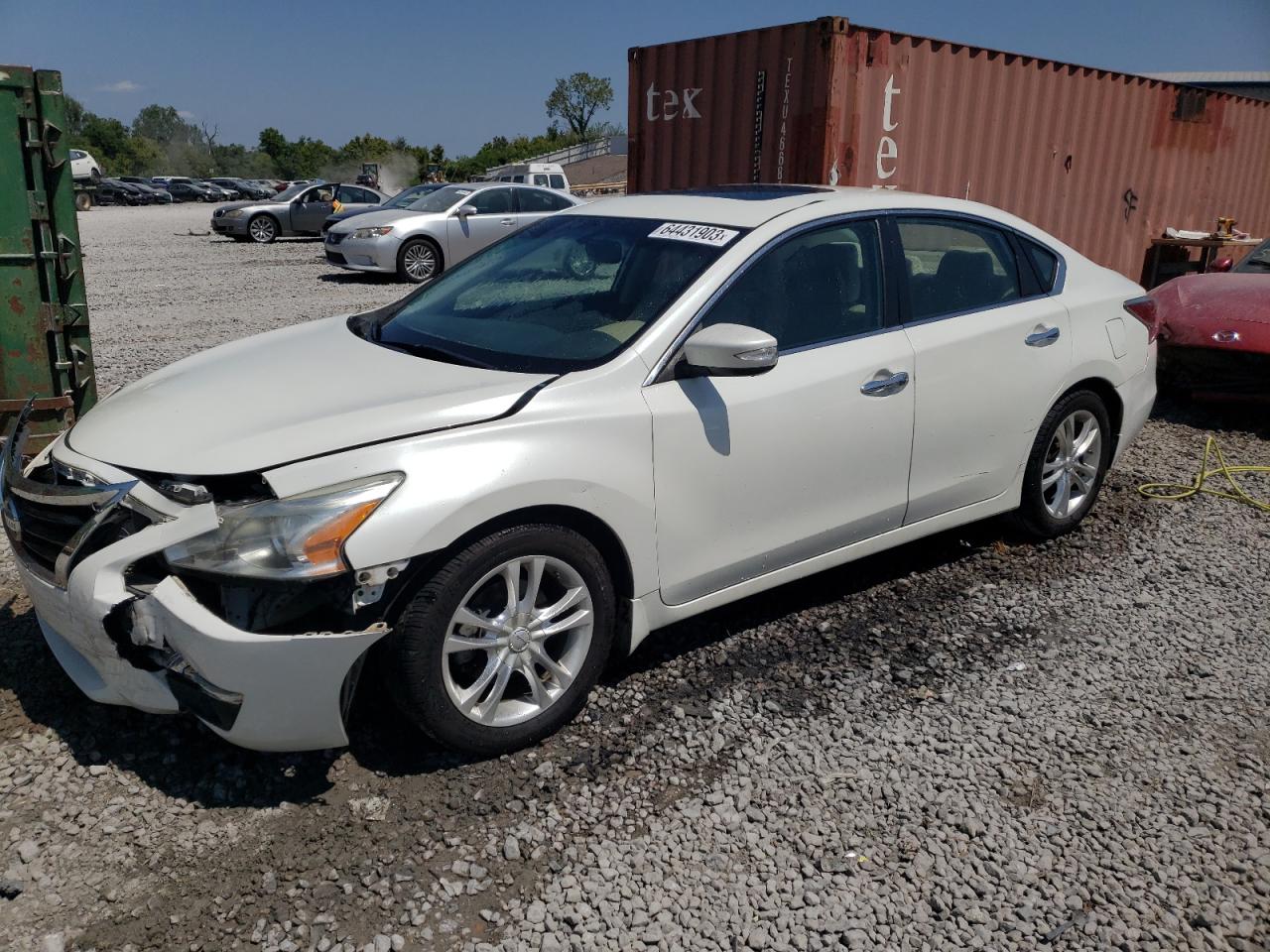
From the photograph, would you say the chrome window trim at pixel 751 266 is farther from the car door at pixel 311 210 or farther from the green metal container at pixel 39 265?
the car door at pixel 311 210

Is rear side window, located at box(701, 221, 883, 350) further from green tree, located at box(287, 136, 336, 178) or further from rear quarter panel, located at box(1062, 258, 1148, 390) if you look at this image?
green tree, located at box(287, 136, 336, 178)

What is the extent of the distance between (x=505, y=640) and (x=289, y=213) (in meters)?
23.0

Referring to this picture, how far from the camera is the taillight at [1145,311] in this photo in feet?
16.0

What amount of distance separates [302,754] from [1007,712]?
2271 millimetres

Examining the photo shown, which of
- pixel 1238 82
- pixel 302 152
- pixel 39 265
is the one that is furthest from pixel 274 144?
pixel 39 265

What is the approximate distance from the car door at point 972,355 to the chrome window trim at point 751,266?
0.38 feet

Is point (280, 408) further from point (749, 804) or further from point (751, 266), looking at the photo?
point (749, 804)

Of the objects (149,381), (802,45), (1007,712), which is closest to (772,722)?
(1007,712)

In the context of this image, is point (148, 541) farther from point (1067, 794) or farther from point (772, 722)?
point (1067, 794)

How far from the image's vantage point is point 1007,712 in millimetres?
3480

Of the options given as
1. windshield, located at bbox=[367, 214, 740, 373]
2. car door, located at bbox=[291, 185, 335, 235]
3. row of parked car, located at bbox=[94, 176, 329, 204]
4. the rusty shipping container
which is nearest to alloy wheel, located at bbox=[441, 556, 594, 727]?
windshield, located at bbox=[367, 214, 740, 373]

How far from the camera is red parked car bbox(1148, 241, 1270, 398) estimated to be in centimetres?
680

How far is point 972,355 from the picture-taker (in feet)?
13.5

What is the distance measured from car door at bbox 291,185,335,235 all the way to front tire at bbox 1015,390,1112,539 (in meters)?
22.0
